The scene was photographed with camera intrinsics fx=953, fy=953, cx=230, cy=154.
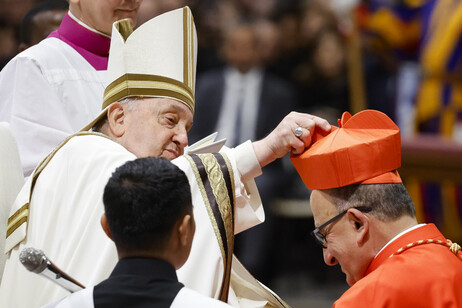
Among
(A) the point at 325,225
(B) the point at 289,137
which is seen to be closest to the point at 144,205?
(B) the point at 289,137

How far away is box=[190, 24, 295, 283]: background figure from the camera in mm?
7164

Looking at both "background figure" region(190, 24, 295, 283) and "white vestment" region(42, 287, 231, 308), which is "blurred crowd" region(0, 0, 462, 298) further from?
"white vestment" region(42, 287, 231, 308)

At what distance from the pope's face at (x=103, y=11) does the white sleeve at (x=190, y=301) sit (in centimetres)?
170

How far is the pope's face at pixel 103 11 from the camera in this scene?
3.65 metres

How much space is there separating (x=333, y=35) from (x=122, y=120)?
5.14m

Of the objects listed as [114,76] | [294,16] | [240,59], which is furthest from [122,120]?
[294,16]

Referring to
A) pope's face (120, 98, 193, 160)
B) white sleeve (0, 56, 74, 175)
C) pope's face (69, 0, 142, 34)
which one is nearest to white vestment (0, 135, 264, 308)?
pope's face (120, 98, 193, 160)

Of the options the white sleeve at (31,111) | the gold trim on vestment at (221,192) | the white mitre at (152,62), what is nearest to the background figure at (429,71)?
the white sleeve at (31,111)

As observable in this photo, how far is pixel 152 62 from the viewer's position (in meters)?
3.22

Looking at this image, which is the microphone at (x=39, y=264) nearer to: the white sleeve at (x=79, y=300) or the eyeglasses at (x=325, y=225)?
the white sleeve at (x=79, y=300)

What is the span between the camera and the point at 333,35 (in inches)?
316

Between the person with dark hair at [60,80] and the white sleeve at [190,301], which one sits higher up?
the person with dark hair at [60,80]

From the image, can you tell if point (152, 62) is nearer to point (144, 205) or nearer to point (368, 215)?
point (368, 215)

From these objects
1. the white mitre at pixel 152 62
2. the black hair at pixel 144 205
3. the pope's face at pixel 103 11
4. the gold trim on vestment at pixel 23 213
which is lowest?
the gold trim on vestment at pixel 23 213
